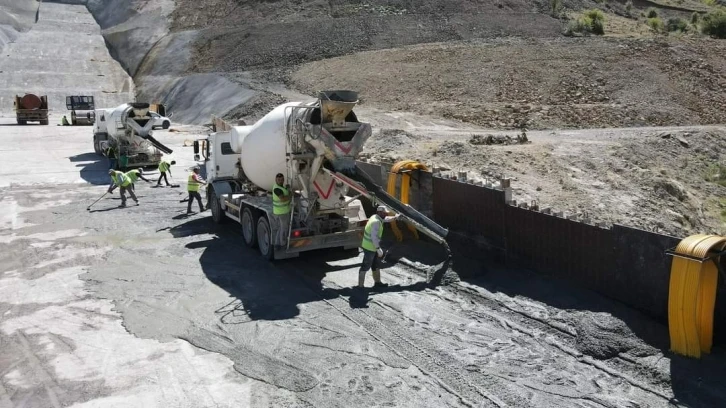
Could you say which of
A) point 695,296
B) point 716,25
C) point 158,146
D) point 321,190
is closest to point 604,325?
point 695,296

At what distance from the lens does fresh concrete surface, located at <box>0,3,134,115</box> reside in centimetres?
5278

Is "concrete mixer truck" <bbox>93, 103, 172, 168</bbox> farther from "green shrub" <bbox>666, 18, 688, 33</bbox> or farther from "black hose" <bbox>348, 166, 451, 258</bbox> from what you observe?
"green shrub" <bbox>666, 18, 688, 33</bbox>

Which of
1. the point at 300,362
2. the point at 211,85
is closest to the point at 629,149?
the point at 300,362

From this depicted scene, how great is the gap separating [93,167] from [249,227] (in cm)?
1542

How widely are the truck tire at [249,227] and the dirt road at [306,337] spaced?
261 millimetres

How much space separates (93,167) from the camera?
2639 cm

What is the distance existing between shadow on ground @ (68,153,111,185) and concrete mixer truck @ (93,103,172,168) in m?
1.02

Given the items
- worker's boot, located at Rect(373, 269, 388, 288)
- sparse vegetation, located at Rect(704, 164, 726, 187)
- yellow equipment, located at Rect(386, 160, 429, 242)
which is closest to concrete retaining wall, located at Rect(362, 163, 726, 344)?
yellow equipment, located at Rect(386, 160, 429, 242)

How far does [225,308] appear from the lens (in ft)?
33.8

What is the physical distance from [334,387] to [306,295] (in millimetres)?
3388

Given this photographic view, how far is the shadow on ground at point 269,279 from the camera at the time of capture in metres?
10.3

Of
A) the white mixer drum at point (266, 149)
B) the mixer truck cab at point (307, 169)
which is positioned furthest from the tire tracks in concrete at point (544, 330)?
the white mixer drum at point (266, 149)

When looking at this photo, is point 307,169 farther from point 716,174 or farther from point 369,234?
point 716,174

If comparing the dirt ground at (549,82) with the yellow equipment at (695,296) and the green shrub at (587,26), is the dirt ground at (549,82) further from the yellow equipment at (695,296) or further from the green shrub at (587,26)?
the yellow equipment at (695,296)
